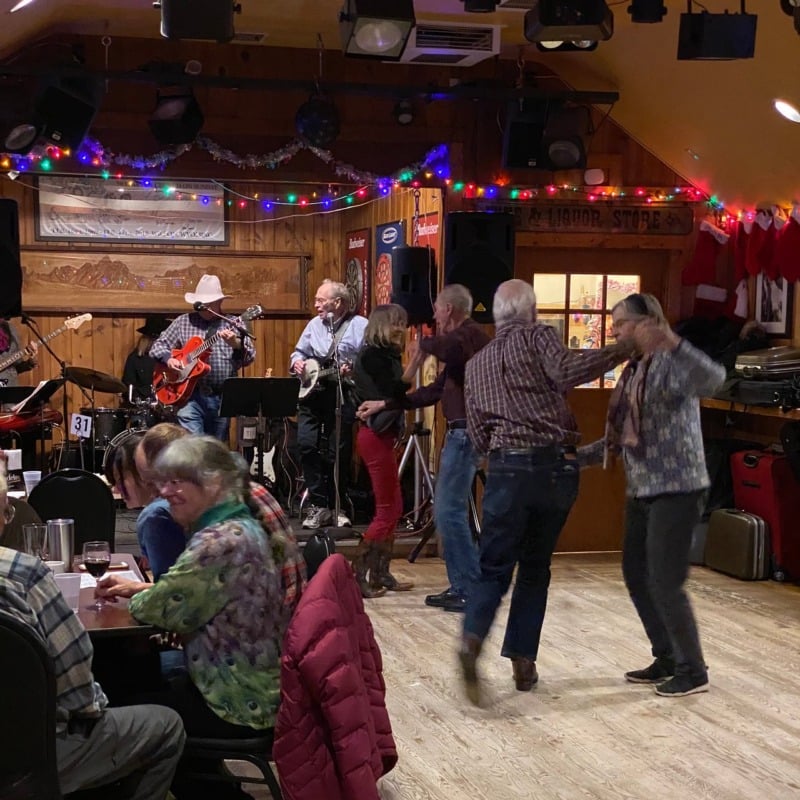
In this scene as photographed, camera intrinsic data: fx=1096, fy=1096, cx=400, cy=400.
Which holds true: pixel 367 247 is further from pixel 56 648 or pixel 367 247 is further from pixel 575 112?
pixel 56 648

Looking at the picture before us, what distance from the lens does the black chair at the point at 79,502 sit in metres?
4.25

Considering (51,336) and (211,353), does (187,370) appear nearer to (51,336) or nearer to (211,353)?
(211,353)

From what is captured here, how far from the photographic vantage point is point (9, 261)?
629cm

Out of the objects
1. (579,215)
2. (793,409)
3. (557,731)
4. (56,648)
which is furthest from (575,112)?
(56,648)

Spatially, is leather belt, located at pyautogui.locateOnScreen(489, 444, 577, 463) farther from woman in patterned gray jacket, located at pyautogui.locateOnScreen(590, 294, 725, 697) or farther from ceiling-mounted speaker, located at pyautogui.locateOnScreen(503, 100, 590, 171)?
ceiling-mounted speaker, located at pyautogui.locateOnScreen(503, 100, 590, 171)

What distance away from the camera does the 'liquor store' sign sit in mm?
6828

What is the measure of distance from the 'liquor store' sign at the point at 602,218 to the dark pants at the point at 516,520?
313 centimetres

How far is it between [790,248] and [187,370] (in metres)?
3.97

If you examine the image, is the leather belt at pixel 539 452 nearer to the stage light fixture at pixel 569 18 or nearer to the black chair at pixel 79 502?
the black chair at pixel 79 502

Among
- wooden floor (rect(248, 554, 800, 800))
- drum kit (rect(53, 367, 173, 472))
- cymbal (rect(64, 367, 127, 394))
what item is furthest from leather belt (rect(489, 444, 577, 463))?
cymbal (rect(64, 367, 127, 394))

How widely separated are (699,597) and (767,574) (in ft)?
2.28

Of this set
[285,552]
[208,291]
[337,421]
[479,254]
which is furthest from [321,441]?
[285,552]

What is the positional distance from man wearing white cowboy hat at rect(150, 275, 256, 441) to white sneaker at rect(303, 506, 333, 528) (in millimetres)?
933

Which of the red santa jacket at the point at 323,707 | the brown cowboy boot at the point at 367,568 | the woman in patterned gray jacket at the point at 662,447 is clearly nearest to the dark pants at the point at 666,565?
the woman in patterned gray jacket at the point at 662,447
